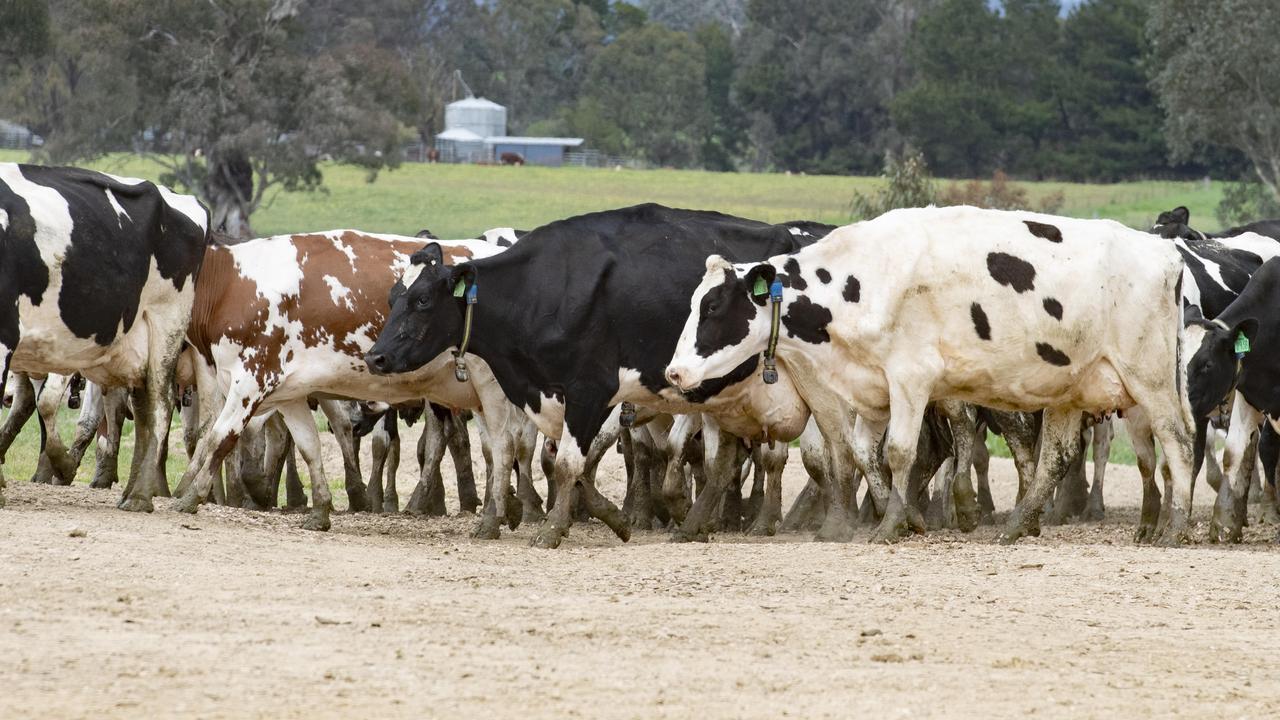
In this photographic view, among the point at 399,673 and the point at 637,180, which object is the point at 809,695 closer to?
the point at 399,673

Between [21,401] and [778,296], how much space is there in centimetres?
752

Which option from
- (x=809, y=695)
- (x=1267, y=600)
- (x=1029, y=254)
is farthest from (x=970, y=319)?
(x=809, y=695)

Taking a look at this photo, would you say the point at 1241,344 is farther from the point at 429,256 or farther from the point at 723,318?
the point at 429,256

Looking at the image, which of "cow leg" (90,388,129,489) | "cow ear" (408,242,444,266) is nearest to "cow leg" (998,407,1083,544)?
"cow ear" (408,242,444,266)

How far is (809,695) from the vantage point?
307 inches

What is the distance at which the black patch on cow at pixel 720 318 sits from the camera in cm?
1318

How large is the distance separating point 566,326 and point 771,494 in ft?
8.42

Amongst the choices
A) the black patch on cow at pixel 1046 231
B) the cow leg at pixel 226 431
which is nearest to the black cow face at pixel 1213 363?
the black patch on cow at pixel 1046 231

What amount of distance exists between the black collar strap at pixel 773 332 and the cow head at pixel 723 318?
0.18 ft

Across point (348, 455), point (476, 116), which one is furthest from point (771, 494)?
point (476, 116)

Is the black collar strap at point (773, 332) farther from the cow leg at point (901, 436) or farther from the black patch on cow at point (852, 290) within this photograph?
the cow leg at point (901, 436)

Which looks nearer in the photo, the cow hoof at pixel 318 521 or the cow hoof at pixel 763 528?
the cow hoof at pixel 318 521

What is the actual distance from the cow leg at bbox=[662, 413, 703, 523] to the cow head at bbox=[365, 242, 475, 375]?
2.13 meters

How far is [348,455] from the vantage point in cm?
1695
